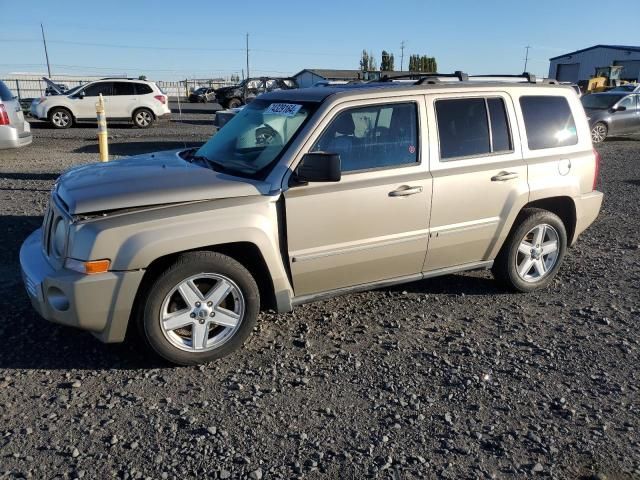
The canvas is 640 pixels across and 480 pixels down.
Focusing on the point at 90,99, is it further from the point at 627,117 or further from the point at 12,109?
the point at 627,117

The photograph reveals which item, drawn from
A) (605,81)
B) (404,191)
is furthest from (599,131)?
(605,81)

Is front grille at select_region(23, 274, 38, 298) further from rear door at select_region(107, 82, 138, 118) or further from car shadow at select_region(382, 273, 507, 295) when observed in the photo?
rear door at select_region(107, 82, 138, 118)

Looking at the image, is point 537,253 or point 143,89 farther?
point 143,89

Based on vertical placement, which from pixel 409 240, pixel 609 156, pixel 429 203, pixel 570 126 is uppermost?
pixel 570 126

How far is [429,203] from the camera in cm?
427

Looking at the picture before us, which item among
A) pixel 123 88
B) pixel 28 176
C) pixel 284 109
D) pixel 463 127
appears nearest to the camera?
pixel 284 109

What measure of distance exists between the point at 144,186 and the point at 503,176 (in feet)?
9.24

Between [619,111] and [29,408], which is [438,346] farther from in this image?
[619,111]

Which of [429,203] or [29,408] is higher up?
[429,203]

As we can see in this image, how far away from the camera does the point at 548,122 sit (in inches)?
194

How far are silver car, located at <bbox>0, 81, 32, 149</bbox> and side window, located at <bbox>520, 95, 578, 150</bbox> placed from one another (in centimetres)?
857

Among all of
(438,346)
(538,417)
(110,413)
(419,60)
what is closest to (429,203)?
(438,346)

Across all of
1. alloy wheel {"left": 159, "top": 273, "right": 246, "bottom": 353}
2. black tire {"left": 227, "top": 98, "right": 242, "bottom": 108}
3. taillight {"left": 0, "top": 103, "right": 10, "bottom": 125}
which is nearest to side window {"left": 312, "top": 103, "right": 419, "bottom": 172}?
alloy wheel {"left": 159, "top": 273, "right": 246, "bottom": 353}

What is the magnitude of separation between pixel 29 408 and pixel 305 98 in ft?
9.14
